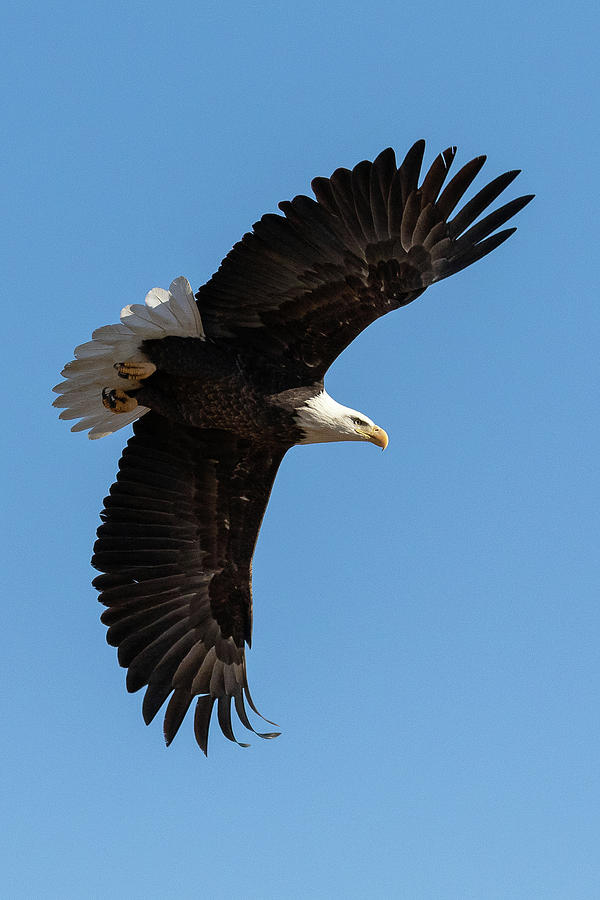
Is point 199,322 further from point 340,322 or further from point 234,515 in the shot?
point 234,515

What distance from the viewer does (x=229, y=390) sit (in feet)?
33.0

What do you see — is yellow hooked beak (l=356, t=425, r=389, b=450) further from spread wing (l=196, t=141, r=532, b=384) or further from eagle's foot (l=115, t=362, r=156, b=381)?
eagle's foot (l=115, t=362, r=156, b=381)

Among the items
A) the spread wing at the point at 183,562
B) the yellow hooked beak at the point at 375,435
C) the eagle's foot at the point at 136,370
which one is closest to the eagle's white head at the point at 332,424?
the yellow hooked beak at the point at 375,435

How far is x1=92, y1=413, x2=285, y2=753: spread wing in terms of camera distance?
10867mm

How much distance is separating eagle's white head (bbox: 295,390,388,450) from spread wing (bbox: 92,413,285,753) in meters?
0.79

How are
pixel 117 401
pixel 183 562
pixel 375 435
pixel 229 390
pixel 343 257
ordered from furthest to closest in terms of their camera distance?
pixel 183 562 < pixel 117 401 < pixel 375 435 < pixel 229 390 < pixel 343 257

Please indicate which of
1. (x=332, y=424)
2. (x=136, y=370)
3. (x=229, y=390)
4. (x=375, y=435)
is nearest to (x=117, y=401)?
(x=136, y=370)

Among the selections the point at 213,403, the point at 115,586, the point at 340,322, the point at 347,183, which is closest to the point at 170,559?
the point at 115,586

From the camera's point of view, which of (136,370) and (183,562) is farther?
(183,562)

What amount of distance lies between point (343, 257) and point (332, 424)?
114cm

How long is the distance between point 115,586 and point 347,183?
342cm

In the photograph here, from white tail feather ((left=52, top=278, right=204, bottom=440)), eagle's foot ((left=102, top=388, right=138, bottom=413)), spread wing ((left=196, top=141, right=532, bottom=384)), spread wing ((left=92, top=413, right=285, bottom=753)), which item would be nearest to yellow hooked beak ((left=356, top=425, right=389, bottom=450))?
spread wing ((left=196, top=141, right=532, bottom=384))

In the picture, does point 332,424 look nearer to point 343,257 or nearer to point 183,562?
point 343,257

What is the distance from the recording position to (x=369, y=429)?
1030cm
